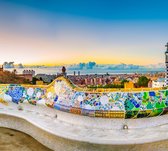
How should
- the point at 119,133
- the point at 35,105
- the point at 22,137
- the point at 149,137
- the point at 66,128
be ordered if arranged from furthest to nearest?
1. the point at 35,105
2. the point at 22,137
3. the point at 66,128
4. the point at 119,133
5. the point at 149,137

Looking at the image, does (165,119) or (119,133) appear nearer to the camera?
(119,133)

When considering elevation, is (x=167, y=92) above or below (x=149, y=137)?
above

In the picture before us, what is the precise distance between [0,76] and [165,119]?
2030 cm

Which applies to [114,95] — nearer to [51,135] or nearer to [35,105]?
[51,135]

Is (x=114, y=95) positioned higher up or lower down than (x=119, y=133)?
higher up

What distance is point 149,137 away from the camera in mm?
6094

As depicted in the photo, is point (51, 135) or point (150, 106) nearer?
point (51, 135)

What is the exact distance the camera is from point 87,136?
6.27 m

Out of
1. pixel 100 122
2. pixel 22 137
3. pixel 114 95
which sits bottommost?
pixel 22 137

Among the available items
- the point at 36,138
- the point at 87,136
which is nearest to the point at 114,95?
the point at 87,136

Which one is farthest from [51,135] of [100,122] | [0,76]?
[0,76]

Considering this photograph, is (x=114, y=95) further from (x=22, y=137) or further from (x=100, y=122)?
(x=22, y=137)

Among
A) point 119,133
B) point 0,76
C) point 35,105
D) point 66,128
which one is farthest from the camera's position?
point 0,76

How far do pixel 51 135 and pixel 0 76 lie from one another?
65.2 feet
